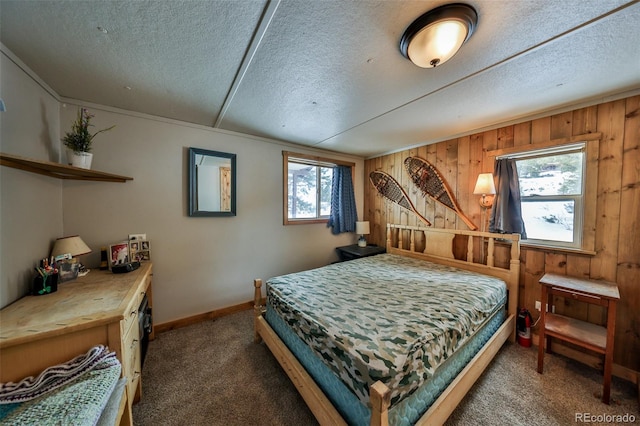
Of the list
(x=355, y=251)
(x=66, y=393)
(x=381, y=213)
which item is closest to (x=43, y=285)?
(x=66, y=393)

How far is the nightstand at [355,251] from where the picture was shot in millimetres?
3414

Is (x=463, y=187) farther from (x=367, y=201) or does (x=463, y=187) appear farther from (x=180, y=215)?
(x=180, y=215)

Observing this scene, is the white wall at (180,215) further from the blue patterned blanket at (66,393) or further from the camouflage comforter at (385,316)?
the blue patterned blanket at (66,393)

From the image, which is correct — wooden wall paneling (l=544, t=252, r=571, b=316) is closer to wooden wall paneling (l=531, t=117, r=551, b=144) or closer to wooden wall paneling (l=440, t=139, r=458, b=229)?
wooden wall paneling (l=440, t=139, r=458, b=229)

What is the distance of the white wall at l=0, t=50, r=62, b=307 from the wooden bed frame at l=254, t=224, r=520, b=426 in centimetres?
155

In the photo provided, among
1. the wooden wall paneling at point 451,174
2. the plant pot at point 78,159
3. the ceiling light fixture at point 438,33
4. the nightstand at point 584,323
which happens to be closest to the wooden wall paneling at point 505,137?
the wooden wall paneling at point 451,174

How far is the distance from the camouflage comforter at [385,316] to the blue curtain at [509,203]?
2.09 ft

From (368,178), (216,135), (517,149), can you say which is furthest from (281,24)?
(368,178)

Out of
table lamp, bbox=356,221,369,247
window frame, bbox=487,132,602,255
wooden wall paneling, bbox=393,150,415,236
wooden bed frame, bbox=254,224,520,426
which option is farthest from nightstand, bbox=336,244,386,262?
window frame, bbox=487,132,602,255

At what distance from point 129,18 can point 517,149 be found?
11.2ft

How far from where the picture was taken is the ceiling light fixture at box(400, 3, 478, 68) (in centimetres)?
102

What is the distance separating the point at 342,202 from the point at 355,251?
2.92 ft

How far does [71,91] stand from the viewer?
1781 mm

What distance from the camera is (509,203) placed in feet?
7.67
